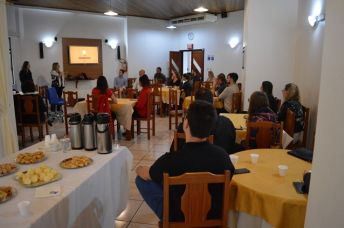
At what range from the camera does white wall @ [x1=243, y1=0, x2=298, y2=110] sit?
527 cm


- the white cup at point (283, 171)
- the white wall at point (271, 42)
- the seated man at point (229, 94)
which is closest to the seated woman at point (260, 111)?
the white cup at point (283, 171)

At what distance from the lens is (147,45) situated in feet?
36.9

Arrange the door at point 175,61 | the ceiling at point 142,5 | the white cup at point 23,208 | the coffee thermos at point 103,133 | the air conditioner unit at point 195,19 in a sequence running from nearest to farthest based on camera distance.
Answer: the white cup at point 23,208 → the coffee thermos at point 103,133 → the ceiling at point 142,5 → the air conditioner unit at point 195,19 → the door at point 175,61

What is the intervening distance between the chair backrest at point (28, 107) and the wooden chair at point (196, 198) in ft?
13.6

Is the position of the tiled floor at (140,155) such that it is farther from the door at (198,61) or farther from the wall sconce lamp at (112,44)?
the wall sconce lamp at (112,44)

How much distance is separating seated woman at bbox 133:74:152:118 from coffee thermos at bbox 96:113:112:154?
2.98 meters

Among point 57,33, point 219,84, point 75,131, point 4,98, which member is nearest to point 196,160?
point 75,131

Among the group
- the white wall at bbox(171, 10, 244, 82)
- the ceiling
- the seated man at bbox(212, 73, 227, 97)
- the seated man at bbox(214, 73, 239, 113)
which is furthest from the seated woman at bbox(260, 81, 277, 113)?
the white wall at bbox(171, 10, 244, 82)

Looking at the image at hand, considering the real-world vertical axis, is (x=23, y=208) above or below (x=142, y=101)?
below

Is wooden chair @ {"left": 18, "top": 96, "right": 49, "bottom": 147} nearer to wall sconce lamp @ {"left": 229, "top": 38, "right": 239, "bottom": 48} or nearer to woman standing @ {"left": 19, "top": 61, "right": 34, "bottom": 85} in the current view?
woman standing @ {"left": 19, "top": 61, "right": 34, "bottom": 85}

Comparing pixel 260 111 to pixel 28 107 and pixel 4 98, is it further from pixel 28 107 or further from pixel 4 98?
pixel 28 107

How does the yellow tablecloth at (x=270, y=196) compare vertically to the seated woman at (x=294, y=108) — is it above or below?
below

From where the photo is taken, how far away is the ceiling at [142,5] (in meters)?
8.32

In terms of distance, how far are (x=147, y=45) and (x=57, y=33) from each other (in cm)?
343
